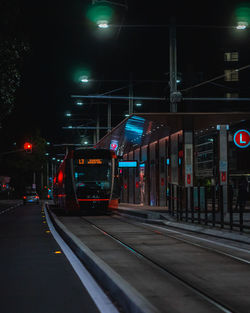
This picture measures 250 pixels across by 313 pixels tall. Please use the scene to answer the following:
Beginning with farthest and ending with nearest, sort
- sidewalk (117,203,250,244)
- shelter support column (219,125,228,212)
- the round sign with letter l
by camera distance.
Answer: the round sign with letter l, shelter support column (219,125,228,212), sidewalk (117,203,250,244)

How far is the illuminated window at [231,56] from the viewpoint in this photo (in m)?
74.3

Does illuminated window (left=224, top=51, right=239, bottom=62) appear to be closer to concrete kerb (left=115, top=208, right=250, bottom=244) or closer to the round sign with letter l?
concrete kerb (left=115, top=208, right=250, bottom=244)

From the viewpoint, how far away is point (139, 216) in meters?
27.4

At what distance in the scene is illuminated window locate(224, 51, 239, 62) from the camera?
74.3 meters

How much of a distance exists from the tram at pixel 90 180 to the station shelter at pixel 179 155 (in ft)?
3.23

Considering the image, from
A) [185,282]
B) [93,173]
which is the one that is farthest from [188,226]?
[185,282]

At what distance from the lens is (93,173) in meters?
30.6

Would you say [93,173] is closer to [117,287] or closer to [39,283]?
[39,283]

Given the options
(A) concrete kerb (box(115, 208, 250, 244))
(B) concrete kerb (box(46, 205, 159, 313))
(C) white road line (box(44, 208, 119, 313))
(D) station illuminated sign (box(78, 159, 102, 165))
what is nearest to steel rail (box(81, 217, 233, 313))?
(B) concrete kerb (box(46, 205, 159, 313))

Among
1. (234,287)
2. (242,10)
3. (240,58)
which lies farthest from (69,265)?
(240,58)

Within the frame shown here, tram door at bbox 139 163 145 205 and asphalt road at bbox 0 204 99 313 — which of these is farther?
tram door at bbox 139 163 145 205

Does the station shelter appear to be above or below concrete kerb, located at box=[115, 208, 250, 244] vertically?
above

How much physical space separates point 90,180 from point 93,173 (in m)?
0.43

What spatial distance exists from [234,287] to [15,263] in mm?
4749
